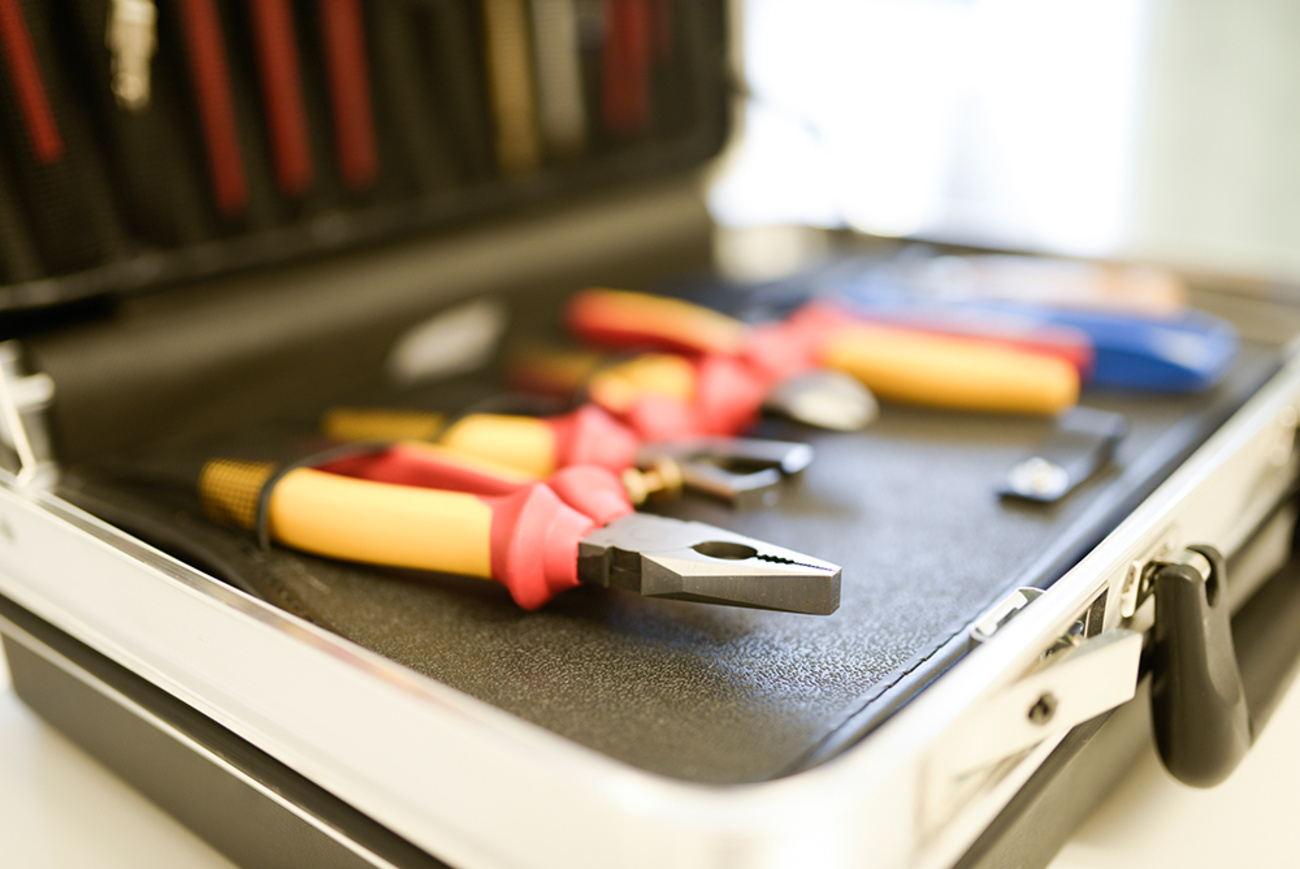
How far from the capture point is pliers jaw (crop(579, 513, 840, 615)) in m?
0.33

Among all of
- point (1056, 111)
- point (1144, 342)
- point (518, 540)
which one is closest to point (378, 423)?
point (518, 540)

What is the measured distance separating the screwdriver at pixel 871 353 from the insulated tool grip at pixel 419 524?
0.25 meters

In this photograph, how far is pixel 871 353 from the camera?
0.59 m

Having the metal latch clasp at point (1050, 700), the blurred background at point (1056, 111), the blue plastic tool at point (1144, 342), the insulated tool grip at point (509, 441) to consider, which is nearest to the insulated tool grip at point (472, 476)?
the insulated tool grip at point (509, 441)

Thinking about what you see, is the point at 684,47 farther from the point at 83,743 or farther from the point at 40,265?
the point at 83,743

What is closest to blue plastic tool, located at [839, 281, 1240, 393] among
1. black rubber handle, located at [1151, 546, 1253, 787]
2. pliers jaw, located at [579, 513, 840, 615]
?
black rubber handle, located at [1151, 546, 1253, 787]

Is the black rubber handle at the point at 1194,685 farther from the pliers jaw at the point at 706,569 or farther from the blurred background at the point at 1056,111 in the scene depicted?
the blurred background at the point at 1056,111

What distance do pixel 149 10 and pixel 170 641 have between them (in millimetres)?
337

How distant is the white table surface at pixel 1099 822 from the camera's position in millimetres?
396

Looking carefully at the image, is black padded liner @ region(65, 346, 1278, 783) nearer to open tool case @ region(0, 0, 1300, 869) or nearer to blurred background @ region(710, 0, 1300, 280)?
open tool case @ region(0, 0, 1300, 869)

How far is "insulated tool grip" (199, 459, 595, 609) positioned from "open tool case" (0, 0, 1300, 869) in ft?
0.05

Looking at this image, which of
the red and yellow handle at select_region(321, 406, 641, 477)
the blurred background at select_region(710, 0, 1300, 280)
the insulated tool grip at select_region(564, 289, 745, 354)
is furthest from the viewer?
the blurred background at select_region(710, 0, 1300, 280)

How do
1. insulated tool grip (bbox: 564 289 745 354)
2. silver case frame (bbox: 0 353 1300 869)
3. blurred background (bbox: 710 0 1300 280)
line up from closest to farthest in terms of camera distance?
silver case frame (bbox: 0 353 1300 869), insulated tool grip (bbox: 564 289 745 354), blurred background (bbox: 710 0 1300 280)

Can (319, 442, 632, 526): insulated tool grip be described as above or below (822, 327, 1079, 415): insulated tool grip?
above
